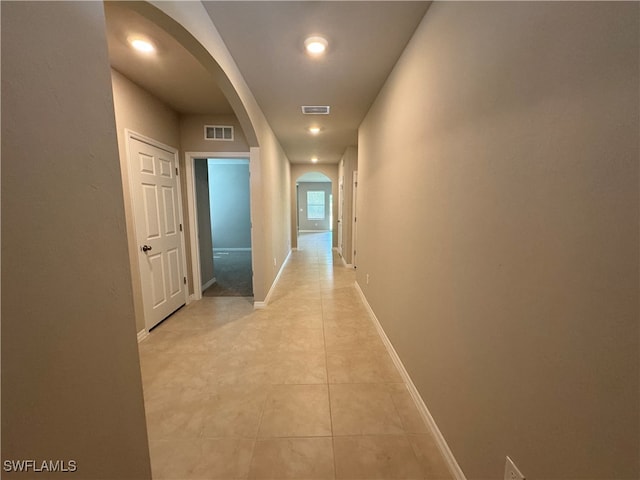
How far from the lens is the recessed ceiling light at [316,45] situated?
5.89 ft

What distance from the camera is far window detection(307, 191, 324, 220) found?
12.0 meters

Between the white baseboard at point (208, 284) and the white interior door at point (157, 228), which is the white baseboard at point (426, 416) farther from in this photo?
the white baseboard at point (208, 284)

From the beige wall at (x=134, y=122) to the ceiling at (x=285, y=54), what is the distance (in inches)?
4.0

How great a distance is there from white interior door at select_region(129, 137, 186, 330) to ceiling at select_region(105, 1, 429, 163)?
0.73 m

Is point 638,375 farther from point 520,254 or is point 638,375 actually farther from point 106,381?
point 106,381

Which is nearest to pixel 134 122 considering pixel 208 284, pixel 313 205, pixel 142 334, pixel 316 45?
pixel 316 45

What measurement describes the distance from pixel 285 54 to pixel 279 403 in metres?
2.61

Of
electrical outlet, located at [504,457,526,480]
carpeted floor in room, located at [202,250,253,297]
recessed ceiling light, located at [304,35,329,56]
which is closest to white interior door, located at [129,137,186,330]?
carpeted floor in room, located at [202,250,253,297]

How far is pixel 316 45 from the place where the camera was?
185 centimetres

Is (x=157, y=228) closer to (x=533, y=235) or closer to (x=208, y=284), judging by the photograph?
(x=208, y=284)

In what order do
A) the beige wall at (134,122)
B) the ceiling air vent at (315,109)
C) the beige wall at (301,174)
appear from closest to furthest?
1. the beige wall at (134,122)
2. the ceiling air vent at (315,109)
3. the beige wall at (301,174)

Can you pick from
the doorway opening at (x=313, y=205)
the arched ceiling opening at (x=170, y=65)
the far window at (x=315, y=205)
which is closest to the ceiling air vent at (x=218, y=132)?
the arched ceiling opening at (x=170, y=65)

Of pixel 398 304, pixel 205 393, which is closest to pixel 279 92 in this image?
pixel 398 304

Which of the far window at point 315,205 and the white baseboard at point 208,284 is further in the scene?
the far window at point 315,205
